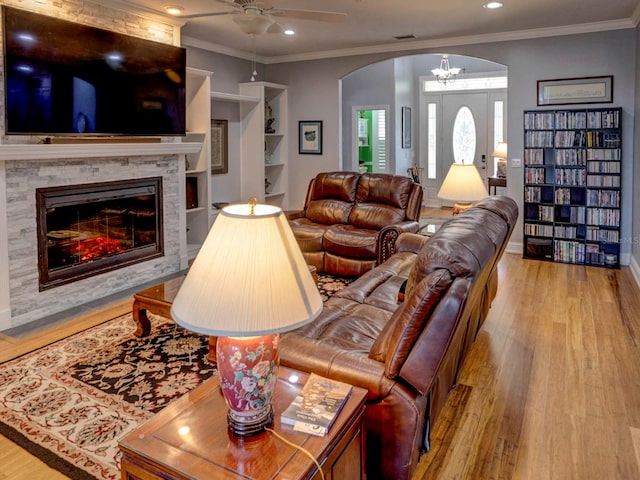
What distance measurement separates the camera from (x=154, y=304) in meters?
3.29

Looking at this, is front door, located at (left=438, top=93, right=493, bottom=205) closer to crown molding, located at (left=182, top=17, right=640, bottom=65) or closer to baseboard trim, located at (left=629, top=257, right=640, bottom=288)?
crown molding, located at (left=182, top=17, right=640, bottom=65)

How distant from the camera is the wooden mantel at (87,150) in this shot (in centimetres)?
368

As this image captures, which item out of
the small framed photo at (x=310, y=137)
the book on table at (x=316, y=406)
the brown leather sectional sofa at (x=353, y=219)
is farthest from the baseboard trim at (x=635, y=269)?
the book on table at (x=316, y=406)

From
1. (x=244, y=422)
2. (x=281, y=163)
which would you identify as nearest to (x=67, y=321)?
(x=244, y=422)

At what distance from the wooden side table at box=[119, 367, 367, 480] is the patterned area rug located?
33.2 inches

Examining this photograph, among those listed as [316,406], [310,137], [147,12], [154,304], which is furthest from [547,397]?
[310,137]

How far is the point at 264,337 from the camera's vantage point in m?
1.41

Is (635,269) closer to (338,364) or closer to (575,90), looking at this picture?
(575,90)

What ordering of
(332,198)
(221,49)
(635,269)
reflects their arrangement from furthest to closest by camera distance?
(221,49) → (332,198) → (635,269)

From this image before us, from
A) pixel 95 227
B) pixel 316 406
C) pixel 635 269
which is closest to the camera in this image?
pixel 316 406

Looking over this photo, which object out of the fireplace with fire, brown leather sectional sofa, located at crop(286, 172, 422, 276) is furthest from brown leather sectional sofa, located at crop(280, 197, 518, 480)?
the fireplace with fire

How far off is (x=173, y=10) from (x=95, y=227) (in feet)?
7.51

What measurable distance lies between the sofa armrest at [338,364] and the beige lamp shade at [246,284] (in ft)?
2.05

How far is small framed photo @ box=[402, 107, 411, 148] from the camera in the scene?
32.3ft
